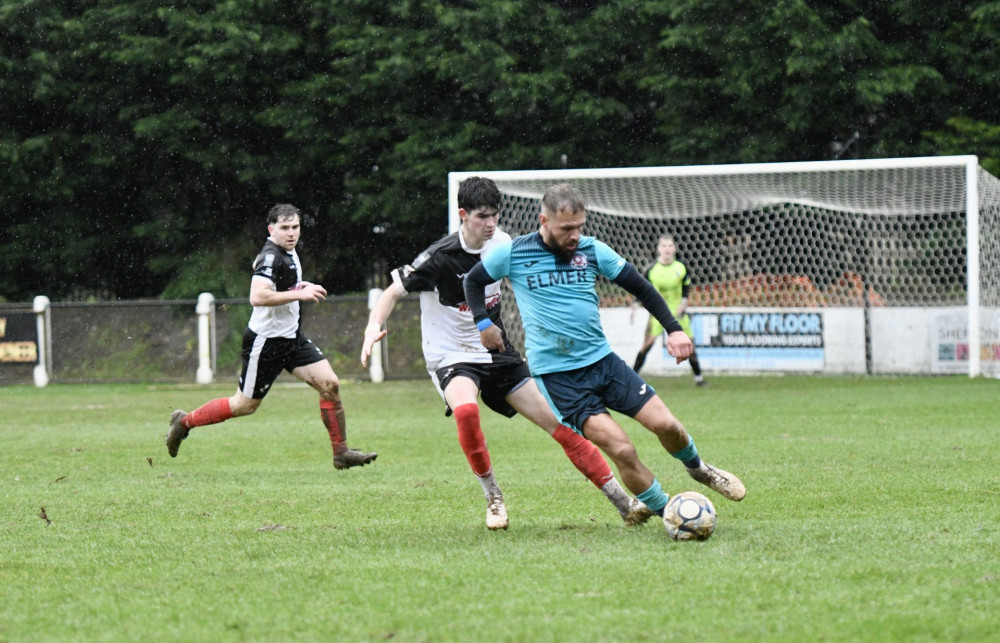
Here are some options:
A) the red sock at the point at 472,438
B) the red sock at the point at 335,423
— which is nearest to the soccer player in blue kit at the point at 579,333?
the red sock at the point at 472,438

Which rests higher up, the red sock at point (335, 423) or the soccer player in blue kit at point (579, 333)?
the soccer player in blue kit at point (579, 333)

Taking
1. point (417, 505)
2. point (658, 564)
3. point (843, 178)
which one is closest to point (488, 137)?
point (843, 178)

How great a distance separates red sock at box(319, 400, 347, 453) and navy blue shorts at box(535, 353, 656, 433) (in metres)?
3.45

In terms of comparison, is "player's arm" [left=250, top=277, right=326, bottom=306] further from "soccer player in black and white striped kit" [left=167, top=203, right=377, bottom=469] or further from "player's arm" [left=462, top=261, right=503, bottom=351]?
"player's arm" [left=462, top=261, right=503, bottom=351]

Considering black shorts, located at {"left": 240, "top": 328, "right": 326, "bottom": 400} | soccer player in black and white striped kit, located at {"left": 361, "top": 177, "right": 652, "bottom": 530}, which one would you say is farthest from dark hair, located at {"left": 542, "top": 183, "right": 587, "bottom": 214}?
black shorts, located at {"left": 240, "top": 328, "right": 326, "bottom": 400}

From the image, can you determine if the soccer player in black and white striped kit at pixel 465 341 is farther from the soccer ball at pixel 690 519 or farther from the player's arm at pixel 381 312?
the soccer ball at pixel 690 519

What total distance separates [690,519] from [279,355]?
4534 mm

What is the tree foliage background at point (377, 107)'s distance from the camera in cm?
2252

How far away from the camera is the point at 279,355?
9.38 meters

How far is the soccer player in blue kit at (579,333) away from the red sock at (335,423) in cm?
339

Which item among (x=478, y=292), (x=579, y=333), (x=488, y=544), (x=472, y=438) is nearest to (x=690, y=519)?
(x=488, y=544)

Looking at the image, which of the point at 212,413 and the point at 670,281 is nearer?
the point at 212,413

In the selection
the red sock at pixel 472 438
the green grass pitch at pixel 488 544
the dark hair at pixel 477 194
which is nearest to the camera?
the green grass pitch at pixel 488 544

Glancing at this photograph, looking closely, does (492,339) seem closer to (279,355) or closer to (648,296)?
(648,296)
